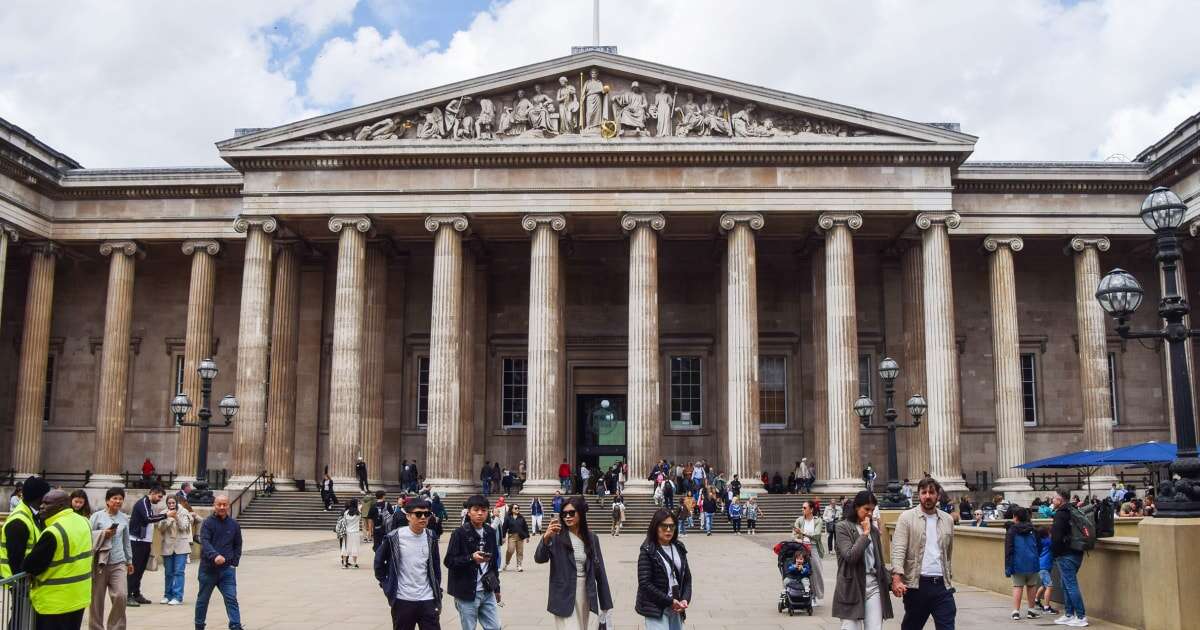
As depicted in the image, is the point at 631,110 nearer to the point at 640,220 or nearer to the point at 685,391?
the point at 640,220

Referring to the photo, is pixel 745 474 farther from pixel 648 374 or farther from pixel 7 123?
pixel 7 123

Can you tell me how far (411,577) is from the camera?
9.99m

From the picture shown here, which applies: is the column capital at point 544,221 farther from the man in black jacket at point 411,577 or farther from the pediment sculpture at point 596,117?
the man in black jacket at point 411,577

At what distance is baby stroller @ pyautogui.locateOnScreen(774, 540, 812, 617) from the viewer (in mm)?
15789

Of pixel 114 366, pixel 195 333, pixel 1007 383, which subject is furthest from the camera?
pixel 114 366

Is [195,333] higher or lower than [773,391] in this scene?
higher

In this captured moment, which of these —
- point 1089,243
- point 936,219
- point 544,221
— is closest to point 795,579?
point 544,221

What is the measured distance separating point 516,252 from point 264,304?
10859mm

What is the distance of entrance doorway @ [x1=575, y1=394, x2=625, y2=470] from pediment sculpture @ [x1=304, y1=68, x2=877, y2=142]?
39.2ft

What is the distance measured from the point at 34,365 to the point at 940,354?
32.6m

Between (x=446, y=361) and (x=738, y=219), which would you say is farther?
(x=738, y=219)

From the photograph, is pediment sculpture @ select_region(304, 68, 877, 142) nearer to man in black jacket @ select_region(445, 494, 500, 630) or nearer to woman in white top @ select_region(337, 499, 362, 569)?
woman in white top @ select_region(337, 499, 362, 569)

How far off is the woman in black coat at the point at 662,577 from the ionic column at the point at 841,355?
26.4 m

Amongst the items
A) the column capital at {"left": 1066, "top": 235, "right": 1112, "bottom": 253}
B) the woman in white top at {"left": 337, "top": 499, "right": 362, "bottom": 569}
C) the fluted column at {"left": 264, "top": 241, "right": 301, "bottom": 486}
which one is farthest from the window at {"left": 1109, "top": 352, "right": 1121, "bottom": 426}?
the woman in white top at {"left": 337, "top": 499, "right": 362, "bottom": 569}
